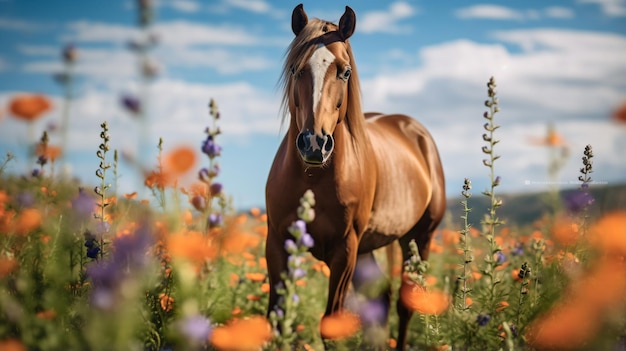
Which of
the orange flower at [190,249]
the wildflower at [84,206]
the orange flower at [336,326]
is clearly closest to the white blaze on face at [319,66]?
the orange flower at [190,249]

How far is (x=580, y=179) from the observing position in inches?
152

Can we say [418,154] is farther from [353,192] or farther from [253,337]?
[253,337]

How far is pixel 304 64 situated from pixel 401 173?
6.31 ft

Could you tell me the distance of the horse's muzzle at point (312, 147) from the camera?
3.13 m

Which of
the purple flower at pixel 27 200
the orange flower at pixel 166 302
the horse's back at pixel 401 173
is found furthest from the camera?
the horse's back at pixel 401 173

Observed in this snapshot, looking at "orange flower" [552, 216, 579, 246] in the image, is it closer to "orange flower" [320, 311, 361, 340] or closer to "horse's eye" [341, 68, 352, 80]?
"orange flower" [320, 311, 361, 340]

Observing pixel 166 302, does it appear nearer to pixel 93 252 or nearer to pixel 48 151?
pixel 93 252

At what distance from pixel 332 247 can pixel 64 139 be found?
2128 mm

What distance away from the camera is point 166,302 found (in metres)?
3.30

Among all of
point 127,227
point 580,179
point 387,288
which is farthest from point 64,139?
point 580,179

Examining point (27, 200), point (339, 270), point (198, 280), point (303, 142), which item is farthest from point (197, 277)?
point (27, 200)

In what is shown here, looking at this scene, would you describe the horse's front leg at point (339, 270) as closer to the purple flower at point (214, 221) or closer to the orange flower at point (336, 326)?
the orange flower at point (336, 326)

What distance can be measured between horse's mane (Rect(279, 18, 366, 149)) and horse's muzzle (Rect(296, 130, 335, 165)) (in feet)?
1.77

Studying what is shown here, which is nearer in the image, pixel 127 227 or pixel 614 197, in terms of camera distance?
pixel 614 197
